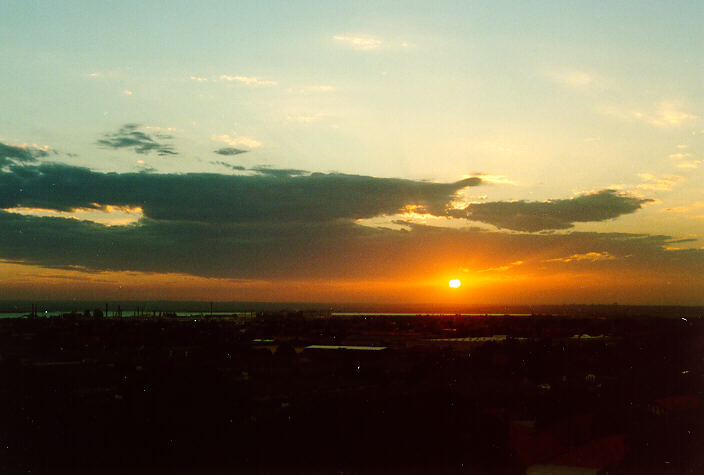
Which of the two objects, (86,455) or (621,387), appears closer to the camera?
(86,455)

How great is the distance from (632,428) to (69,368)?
39052 mm

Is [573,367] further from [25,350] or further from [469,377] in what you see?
[25,350]

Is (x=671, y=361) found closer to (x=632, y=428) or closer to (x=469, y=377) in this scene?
(x=469, y=377)

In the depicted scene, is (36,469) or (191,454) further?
(191,454)

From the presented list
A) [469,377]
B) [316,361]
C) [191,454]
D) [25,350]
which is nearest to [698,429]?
[191,454]

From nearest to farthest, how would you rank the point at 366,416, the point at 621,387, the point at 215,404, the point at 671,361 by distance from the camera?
the point at 366,416 < the point at 215,404 < the point at 621,387 < the point at 671,361

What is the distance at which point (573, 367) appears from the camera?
161 ft

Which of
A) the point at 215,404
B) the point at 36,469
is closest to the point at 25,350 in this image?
the point at 215,404

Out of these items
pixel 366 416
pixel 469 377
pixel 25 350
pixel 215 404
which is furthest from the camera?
pixel 25 350

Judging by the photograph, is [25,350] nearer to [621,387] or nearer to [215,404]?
[215,404]

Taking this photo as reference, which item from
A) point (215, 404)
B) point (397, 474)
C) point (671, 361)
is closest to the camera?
point (397, 474)

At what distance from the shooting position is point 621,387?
3419cm

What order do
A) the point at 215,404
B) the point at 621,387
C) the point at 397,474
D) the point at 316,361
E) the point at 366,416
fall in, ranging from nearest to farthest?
the point at 397,474 → the point at 366,416 → the point at 215,404 → the point at 621,387 → the point at 316,361

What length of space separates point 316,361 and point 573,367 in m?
21.1
